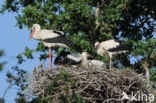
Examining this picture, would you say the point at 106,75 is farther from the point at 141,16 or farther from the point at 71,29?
the point at 141,16

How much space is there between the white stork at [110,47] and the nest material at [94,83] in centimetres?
168

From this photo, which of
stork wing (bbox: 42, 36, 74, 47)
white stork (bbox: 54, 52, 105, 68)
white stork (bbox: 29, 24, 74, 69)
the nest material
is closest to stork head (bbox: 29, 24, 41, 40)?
white stork (bbox: 29, 24, 74, 69)

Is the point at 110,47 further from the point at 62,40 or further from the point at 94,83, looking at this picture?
the point at 94,83

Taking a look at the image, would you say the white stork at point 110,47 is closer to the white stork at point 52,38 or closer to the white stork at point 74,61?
the white stork at point 74,61

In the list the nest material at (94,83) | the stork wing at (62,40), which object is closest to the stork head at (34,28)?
the stork wing at (62,40)

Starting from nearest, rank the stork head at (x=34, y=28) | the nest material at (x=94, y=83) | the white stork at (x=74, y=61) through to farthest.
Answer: the nest material at (x=94, y=83), the white stork at (x=74, y=61), the stork head at (x=34, y=28)

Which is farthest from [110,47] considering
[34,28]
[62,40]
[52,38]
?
[34,28]

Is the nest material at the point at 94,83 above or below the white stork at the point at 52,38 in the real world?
below

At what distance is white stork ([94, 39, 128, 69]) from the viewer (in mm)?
13534

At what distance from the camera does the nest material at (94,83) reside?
11.2 m

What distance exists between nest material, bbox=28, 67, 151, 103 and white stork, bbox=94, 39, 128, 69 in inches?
66.2

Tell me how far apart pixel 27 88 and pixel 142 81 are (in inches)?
125

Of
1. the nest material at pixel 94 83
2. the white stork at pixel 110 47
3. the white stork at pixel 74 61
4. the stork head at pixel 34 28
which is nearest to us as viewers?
the nest material at pixel 94 83

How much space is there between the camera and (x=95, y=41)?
14.9 m
